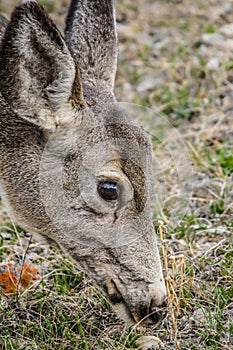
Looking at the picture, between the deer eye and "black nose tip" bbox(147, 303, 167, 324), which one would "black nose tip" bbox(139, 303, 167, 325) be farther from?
the deer eye

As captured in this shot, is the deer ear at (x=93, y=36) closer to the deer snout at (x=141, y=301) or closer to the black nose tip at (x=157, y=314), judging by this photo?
the deer snout at (x=141, y=301)

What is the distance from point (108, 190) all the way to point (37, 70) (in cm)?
83

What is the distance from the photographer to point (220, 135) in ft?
24.7

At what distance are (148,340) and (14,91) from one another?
175 centimetres

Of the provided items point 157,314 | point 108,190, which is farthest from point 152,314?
point 108,190

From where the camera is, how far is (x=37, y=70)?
4.43 metres

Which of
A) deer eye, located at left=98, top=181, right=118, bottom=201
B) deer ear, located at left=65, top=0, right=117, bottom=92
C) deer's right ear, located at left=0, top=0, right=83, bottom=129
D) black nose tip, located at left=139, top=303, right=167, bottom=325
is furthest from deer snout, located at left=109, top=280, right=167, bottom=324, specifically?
deer ear, located at left=65, top=0, right=117, bottom=92

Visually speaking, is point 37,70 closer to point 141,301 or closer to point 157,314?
point 141,301

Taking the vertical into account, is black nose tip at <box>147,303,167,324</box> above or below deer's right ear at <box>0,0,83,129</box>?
below

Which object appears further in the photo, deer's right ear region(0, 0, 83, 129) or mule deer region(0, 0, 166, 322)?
mule deer region(0, 0, 166, 322)

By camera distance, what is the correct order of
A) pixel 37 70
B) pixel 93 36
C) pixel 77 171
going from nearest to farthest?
pixel 37 70
pixel 77 171
pixel 93 36

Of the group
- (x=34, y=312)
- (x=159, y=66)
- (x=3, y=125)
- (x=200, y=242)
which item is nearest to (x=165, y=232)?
(x=200, y=242)

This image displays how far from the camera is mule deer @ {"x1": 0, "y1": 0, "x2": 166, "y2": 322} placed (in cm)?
440

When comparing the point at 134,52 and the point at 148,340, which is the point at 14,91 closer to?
the point at 148,340
